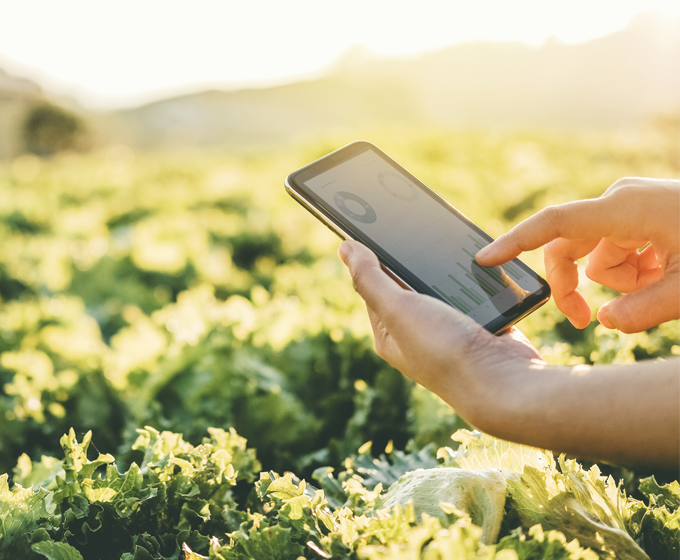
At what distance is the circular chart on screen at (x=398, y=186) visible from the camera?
74.0 inches

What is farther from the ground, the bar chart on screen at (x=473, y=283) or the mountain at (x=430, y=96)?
the bar chart on screen at (x=473, y=283)

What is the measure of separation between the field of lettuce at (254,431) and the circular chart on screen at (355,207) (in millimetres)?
776

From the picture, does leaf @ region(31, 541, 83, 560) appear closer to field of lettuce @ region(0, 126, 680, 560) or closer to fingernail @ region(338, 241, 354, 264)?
field of lettuce @ region(0, 126, 680, 560)

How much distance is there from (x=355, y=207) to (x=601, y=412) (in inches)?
40.9

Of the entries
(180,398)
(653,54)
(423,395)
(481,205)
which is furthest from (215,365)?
(653,54)

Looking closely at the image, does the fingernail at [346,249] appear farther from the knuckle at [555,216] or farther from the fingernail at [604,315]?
the fingernail at [604,315]

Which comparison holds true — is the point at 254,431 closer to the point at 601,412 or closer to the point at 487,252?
the point at 487,252

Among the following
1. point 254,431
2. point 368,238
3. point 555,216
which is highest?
point 555,216

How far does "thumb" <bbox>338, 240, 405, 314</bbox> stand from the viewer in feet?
4.21

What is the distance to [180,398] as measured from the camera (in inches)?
98.0

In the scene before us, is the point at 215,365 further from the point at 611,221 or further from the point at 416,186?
the point at 611,221

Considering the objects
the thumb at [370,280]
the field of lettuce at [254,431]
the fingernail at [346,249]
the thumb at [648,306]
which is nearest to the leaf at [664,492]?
the field of lettuce at [254,431]

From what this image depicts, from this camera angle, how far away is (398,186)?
191 centimetres

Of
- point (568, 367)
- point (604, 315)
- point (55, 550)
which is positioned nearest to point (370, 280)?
point (568, 367)
